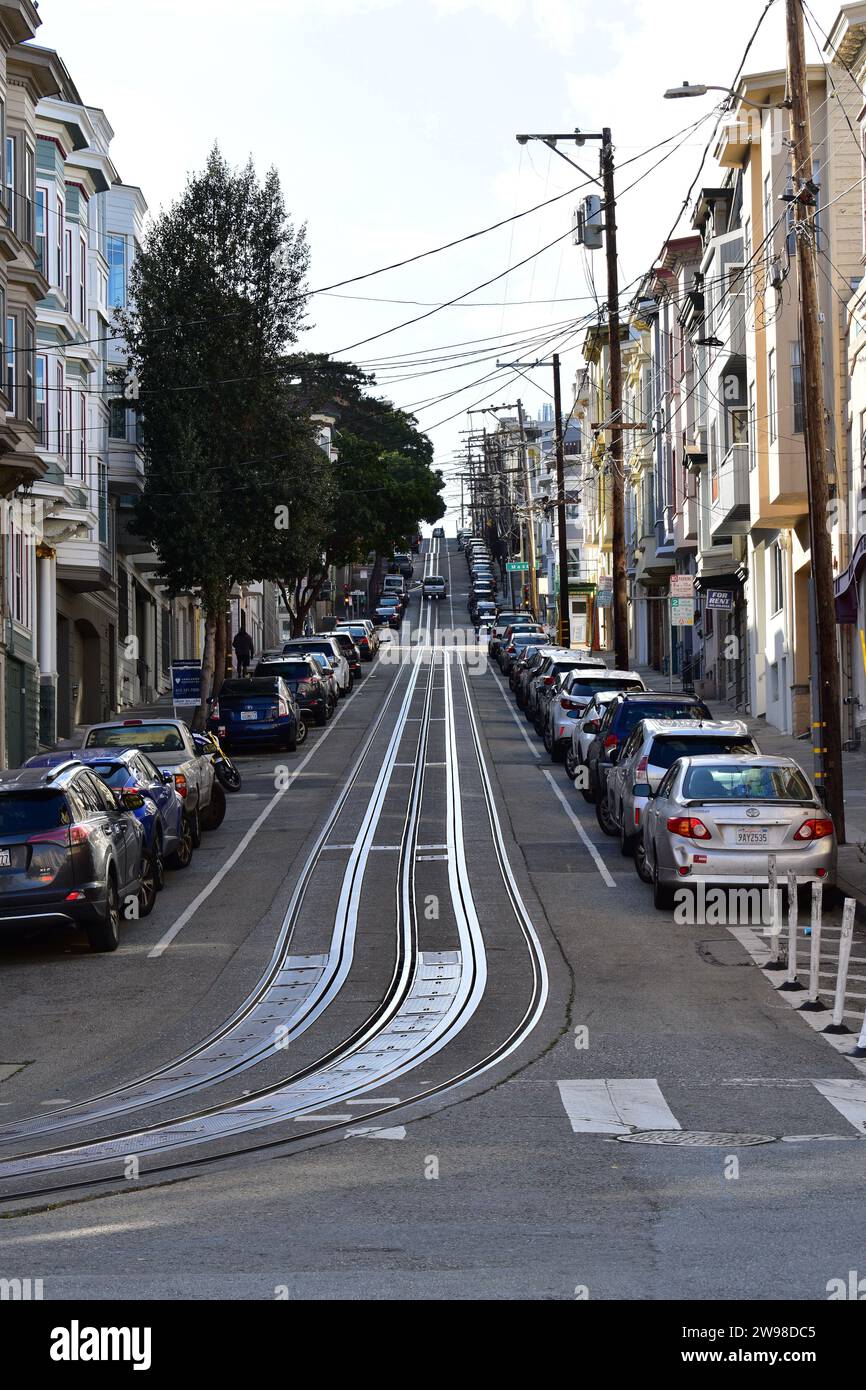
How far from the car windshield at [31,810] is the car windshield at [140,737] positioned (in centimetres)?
811

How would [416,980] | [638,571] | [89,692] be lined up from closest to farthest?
[416,980], [89,692], [638,571]

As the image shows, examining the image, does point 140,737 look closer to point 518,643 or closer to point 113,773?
point 113,773

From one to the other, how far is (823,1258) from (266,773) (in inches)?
1111

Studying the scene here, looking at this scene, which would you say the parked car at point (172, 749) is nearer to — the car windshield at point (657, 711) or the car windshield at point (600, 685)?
the car windshield at point (657, 711)

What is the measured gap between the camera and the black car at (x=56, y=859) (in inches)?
658

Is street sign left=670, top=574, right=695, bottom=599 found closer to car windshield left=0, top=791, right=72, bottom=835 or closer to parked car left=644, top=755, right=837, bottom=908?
parked car left=644, top=755, right=837, bottom=908

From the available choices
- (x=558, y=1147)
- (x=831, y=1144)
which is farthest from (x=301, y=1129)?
(x=831, y=1144)

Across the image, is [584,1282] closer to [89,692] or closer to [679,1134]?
[679,1134]

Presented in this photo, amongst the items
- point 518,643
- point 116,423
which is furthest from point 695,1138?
point 518,643

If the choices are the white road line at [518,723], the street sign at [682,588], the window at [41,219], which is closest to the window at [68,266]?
the window at [41,219]

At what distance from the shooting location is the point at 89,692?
48.3 meters

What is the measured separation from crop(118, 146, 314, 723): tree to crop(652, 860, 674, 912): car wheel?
28.2 meters

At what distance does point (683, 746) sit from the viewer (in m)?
21.8

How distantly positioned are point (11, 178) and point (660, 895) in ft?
72.0
